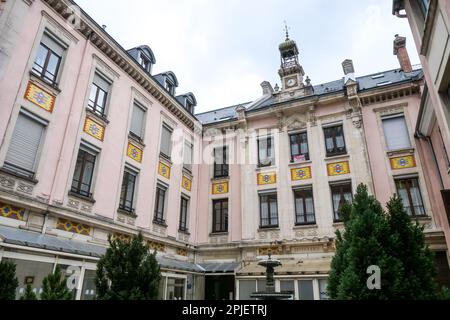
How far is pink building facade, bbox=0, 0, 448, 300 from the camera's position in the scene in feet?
30.4

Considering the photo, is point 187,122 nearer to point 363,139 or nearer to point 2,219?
point 363,139

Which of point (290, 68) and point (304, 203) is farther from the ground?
point (290, 68)

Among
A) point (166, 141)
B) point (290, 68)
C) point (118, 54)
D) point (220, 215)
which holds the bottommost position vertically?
point (220, 215)

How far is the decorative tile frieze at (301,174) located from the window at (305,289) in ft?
17.4

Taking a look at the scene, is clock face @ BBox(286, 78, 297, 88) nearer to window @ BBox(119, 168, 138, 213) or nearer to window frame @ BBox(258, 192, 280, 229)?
window frame @ BBox(258, 192, 280, 229)

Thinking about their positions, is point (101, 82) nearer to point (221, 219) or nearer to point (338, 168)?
point (221, 219)

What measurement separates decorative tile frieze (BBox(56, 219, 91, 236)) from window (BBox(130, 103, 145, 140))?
16.2 ft

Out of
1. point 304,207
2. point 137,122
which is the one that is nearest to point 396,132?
point 304,207

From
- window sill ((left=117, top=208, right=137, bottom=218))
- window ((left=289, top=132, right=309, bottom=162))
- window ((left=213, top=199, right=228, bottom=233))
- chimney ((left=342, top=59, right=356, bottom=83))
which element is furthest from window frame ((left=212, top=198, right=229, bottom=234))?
chimney ((left=342, top=59, right=356, bottom=83))

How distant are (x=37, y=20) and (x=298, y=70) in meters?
14.6

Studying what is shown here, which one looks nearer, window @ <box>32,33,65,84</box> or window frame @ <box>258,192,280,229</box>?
window @ <box>32,33,65,84</box>

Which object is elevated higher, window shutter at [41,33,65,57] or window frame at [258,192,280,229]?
window shutter at [41,33,65,57]

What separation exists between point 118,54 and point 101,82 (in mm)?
1664

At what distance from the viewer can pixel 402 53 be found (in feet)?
59.9
